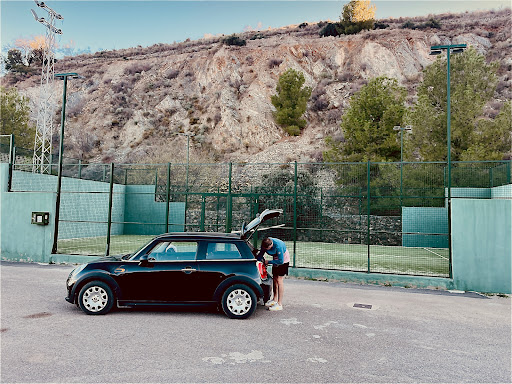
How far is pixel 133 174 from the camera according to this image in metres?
33.1

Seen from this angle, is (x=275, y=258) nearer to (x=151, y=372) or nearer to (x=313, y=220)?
(x=151, y=372)

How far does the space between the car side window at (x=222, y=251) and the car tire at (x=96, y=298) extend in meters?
1.94

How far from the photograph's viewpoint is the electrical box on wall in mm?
13828

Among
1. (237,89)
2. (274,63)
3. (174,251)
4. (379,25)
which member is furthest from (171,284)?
(379,25)

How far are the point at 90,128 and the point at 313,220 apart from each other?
4198 cm

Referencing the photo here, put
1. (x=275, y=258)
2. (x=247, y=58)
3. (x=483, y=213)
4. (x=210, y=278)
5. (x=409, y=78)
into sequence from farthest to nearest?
(x=247, y=58) → (x=409, y=78) → (x=483, y=213) → (x=275, y=258) → (x=210, y=278)

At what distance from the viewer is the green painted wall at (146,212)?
91.6 ft

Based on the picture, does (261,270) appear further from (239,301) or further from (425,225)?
(425,225)

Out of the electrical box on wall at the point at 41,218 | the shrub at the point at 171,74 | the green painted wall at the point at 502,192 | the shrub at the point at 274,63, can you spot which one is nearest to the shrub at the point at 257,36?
the shrub at the point at 274,63

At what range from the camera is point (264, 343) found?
5.64m

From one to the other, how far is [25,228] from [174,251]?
9.85 meters

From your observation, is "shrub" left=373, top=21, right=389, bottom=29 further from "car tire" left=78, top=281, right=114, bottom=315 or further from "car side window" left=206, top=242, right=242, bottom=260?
"car tire" left=78, top=281, right=114, bottom=315

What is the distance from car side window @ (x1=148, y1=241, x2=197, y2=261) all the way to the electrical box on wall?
8795 mm

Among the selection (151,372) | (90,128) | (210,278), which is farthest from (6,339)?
(90,128)
